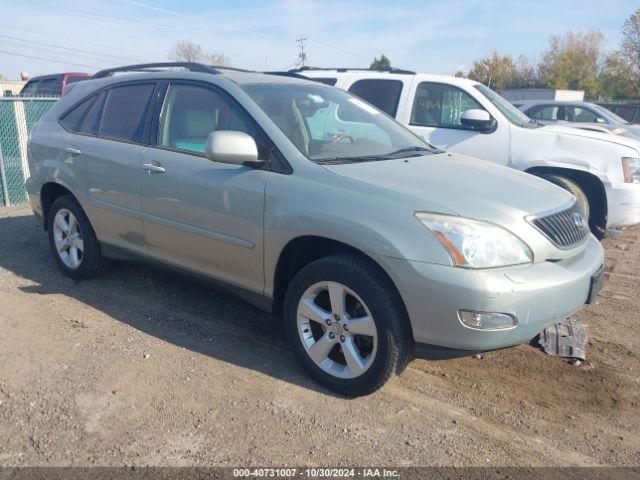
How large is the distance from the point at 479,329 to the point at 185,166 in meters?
2.22

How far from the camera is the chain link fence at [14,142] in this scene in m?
8.23

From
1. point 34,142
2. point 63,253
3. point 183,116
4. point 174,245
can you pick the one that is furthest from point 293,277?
point 34,142

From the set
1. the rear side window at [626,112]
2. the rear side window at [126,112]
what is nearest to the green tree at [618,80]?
the rear side window at [626,112]

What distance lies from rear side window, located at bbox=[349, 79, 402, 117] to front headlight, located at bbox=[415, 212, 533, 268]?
4.37 m

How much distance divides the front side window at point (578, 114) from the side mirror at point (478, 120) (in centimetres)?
832

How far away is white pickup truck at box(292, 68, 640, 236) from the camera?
6094mm

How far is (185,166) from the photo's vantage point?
3902 millimetres

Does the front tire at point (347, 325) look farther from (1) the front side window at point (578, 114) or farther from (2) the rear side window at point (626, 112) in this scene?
(2) the rear side window at point (626, 112)

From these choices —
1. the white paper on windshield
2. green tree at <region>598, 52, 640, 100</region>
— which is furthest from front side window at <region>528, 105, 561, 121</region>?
green tree at <region>598, 52, 640, 100</region>

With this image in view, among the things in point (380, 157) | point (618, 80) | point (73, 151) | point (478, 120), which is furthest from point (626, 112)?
point (618, 80)

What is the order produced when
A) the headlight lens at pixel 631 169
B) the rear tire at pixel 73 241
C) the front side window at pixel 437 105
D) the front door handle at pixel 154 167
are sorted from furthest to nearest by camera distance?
1. the front side window at pixel 437 105
2. the headlight lens at pixel 631 169
3. the rear tire at pixel 73 241
4. the front door handle at pixel 154 167

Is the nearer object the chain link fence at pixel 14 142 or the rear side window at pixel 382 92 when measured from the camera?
the rear side window at pixel 382 92

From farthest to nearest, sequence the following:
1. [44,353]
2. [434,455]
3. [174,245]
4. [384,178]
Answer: [174,245] < [44,353] < [384,178] < [434,455]

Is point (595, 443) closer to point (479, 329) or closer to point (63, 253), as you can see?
point (479, 329)
